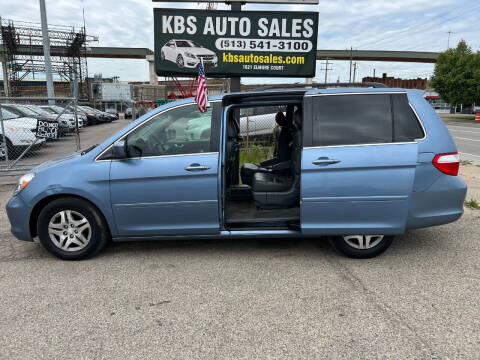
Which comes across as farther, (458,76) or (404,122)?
(458,76)

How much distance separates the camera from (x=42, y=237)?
394cm

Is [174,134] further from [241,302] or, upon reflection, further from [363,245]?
[363,245]

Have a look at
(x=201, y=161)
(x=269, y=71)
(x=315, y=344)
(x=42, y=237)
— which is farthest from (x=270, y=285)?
(x=269, y=71)

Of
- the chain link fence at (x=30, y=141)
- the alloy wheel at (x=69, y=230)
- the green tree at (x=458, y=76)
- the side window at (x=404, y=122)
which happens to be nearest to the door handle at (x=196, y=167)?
the alloy wheel at (x=69, y=230)

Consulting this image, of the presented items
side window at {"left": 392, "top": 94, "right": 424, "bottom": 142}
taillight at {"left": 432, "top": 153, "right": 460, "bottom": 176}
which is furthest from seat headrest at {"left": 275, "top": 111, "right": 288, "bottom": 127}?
taillight at {"left": 432, "top": 153, "right": 460, "bottom": 176}

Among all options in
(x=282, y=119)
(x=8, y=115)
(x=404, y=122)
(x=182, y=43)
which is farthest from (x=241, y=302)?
(x=8, y=115)

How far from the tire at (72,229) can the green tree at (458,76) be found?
42663mm

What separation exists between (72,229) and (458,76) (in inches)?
1694

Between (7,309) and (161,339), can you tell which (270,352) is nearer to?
(161,339)

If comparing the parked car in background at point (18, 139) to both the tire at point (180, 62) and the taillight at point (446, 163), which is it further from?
the taillight at point (446, 163)

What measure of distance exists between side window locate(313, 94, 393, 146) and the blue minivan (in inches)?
0.4

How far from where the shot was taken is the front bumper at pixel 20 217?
3.90 metres

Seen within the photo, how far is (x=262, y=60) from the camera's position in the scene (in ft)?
24.3

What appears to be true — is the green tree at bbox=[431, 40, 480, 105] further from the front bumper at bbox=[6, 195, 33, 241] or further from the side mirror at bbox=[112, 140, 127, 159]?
the front bumper at bbox=[6, 195, 33, 241]
